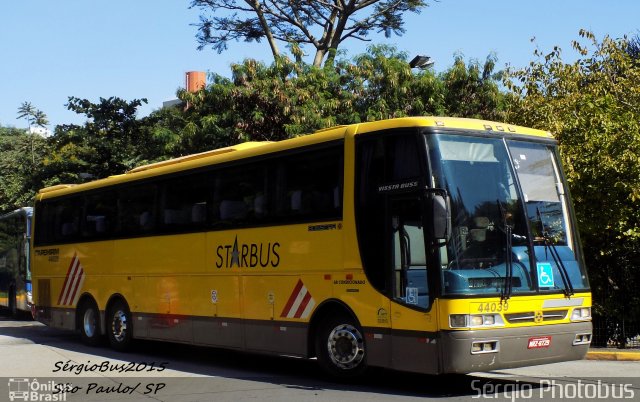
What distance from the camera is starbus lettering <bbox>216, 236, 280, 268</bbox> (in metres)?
12.2

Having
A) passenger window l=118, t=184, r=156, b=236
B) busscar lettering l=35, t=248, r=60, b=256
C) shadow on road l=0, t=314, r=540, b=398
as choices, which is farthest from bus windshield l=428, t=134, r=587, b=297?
busscar lettering l=35, t=248, r=60, b=256

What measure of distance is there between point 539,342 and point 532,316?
32 cm

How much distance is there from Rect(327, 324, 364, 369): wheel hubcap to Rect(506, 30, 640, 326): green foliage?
6.94 meters

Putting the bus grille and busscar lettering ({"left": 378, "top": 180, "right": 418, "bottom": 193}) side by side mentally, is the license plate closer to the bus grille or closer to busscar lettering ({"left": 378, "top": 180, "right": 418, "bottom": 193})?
the bus grille

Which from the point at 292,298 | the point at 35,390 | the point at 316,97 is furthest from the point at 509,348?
the point at 316,97

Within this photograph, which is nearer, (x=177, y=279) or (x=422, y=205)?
(x=422, y=205)

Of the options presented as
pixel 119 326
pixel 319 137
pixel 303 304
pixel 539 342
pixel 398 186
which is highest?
pixel 319 137

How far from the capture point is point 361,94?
24906mm

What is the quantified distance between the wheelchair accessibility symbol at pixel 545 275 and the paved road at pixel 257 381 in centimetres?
132

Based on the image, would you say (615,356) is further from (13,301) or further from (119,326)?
(13,301)

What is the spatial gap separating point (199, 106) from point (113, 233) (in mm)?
9086

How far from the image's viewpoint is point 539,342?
9969 millimetres

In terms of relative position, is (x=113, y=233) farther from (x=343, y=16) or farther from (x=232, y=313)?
(x=343, y=16)

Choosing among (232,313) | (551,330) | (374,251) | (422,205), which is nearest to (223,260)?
(232,313)
